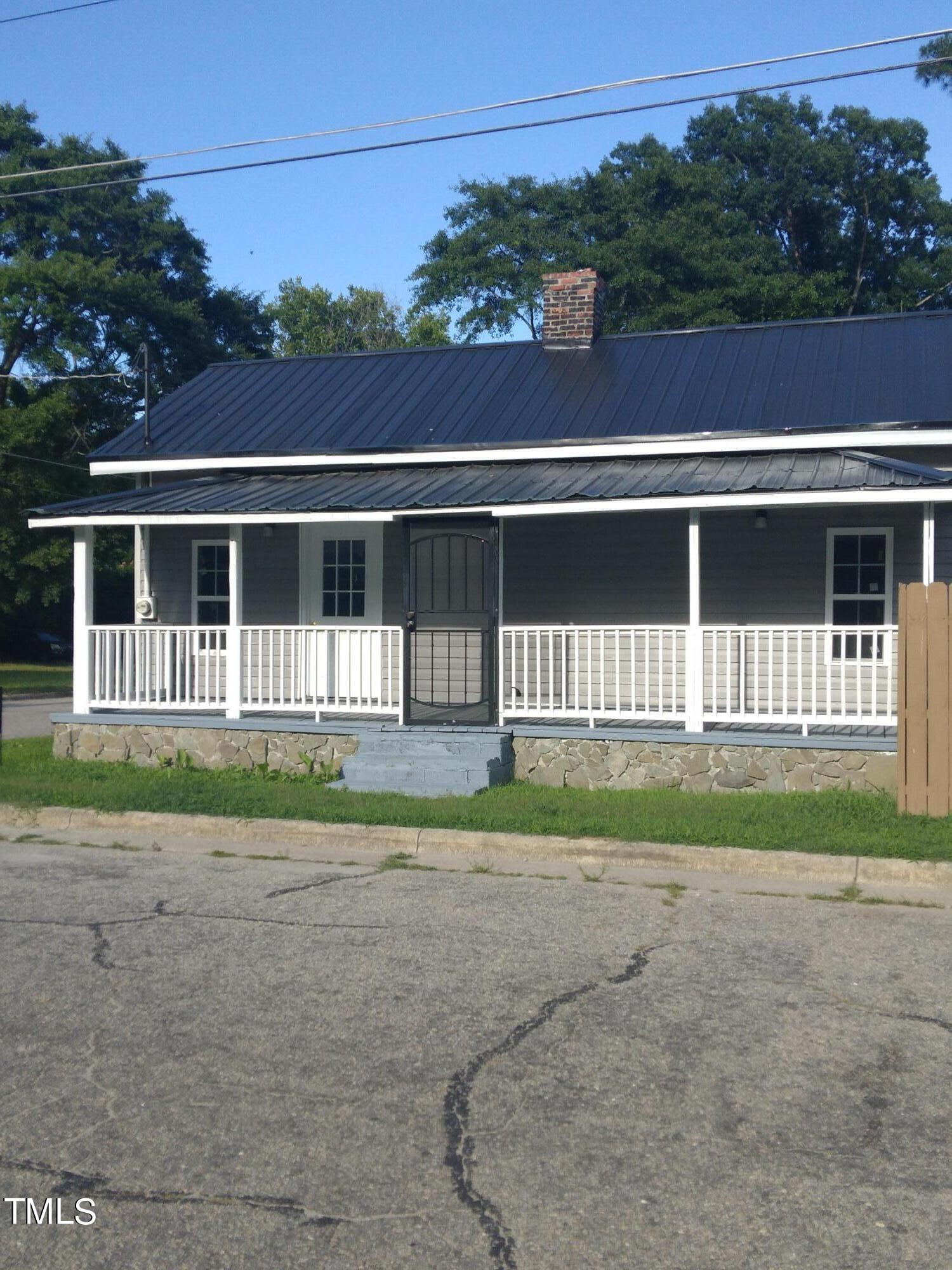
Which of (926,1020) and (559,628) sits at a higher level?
(559,628)

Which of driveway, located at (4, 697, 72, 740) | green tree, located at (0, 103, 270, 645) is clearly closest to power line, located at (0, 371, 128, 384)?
green tree, located at (0, 103, 270, 645)

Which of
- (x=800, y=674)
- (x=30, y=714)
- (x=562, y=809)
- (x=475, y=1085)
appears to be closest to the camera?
(x=475, y=1085)

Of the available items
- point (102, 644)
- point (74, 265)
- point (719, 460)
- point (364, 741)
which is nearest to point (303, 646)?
point (364, 741)

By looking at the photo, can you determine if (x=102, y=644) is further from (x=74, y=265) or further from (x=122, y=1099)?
(x=74, y=265)

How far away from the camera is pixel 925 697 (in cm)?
991

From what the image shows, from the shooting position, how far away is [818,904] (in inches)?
314

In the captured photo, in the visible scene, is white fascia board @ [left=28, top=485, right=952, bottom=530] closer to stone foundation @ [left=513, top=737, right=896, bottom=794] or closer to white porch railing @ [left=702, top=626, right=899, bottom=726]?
white porch railing @ [left=702, top=626, right=899, bottom=726]

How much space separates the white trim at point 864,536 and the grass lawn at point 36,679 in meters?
16.5

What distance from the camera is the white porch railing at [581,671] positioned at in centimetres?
1295

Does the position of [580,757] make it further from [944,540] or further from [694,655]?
[944,540]

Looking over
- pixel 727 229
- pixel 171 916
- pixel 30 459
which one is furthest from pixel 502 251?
pixel 171 916

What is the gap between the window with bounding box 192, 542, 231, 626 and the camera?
16.1 metres

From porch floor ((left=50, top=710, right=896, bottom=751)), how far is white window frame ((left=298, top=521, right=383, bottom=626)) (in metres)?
1.71

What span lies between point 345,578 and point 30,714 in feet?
30.4
